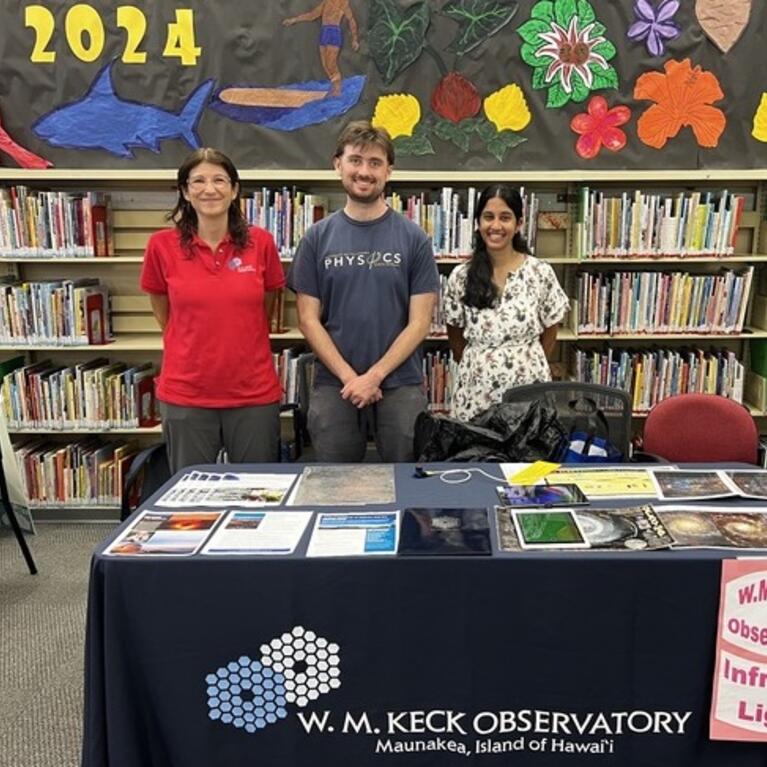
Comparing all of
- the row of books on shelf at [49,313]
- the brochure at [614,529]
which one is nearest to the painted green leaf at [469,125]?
the row of books on shelf at [49,313]

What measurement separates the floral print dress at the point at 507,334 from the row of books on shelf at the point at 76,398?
1.62 metres

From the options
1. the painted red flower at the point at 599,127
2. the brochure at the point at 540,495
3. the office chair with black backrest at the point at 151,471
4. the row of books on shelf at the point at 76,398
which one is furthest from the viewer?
the row of books on shelf at the point at 76,398

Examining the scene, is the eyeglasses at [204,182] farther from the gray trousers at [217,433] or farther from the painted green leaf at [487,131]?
the painted green leaf at [487,131]

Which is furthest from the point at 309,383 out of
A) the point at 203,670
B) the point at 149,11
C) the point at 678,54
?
the point at 678,54

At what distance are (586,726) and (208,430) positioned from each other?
4.82ft

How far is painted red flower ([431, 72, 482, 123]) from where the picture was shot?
334 centimetres

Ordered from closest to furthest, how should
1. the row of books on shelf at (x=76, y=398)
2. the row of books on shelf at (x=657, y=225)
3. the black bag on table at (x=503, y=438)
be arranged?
the black bag on table at (x=503, y=438) < the row of books on shelf at (x=657, y=225) < the row of books on shelf at (x=76, y=398)

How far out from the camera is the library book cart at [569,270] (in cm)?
328

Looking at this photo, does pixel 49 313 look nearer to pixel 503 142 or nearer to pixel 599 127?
pixel 503 142

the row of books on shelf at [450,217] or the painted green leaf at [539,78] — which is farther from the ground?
the painted green leaf at [539,78]

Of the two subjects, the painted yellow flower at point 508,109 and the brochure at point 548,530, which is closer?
the brochure at point 548,530

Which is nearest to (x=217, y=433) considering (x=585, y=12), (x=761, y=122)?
(x=585, y=12)

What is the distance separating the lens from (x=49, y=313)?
134 inches

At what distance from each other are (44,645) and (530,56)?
3087mm
